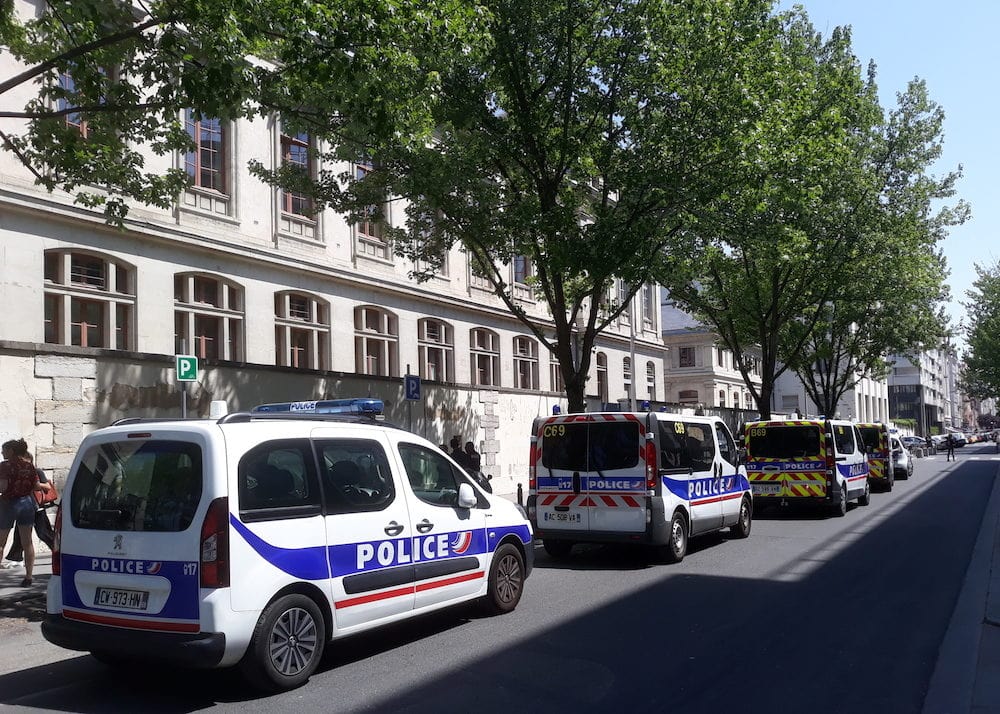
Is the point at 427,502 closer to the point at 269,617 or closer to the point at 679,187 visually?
the point at 269,617

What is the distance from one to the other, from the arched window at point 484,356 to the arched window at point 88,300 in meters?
12.1

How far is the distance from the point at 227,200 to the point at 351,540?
47.9ft

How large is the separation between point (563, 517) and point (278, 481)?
6889mm

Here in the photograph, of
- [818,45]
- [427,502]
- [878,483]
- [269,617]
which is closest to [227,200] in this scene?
[427,502]

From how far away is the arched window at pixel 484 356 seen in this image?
28016mm

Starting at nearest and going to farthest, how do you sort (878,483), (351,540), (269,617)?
(269,617), (351,540), (878,483)

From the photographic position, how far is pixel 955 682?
21.5ft

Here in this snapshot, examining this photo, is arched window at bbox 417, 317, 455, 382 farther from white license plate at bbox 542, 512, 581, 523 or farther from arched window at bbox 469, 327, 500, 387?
white license plate at bbox 542, 512, 581, 523

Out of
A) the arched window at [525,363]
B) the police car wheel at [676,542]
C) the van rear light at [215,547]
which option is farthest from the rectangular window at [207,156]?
the van rear light at [215,547]

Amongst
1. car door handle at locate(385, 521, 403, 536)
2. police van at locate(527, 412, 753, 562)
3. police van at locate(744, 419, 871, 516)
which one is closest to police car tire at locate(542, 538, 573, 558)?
police van at locate(527, 412, 753, 562)

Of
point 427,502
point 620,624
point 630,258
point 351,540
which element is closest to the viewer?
point 351,540

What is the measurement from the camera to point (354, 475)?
7242mm

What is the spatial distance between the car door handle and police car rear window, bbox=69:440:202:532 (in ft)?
5.73

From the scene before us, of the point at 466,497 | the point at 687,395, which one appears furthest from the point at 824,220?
the point at 687,395
